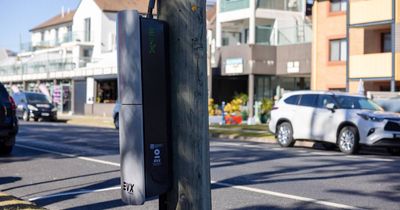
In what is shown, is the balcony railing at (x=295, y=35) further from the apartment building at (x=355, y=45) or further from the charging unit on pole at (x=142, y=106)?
the charging unit on pole at (x=142, y=106)

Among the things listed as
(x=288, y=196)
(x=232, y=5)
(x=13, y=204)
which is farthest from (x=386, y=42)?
(x=13, y=204)

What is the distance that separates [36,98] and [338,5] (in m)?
18.5

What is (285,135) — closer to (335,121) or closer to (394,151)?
(335,121)

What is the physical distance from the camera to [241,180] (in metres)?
10.3

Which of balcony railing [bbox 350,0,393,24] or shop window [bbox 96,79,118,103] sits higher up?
balcony railing [bbox 350,0,393,24]

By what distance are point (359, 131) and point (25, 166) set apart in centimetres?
867

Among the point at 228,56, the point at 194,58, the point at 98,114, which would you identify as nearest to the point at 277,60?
the point at 228,56

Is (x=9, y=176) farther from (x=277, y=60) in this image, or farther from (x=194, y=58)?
(x=277, y=60)

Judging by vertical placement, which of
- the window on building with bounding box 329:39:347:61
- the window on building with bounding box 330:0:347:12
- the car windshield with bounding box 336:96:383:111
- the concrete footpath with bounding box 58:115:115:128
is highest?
the window on building with bounding box 330:0:347:12

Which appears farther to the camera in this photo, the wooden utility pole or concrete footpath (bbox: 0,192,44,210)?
concrete footpath (bbox: 0,192,44,210)

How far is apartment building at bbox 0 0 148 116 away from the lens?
49000 millimetres

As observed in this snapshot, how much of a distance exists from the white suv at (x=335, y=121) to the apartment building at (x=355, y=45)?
12.5 metres

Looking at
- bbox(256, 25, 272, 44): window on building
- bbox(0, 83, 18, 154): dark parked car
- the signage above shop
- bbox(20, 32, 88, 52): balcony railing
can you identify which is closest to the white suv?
bbox(0, 83, 18, 154): dark parked car

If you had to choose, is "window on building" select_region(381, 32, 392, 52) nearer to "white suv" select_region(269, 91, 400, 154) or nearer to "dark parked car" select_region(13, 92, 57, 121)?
"white suv" select_region(269, 91, 400, 154)
